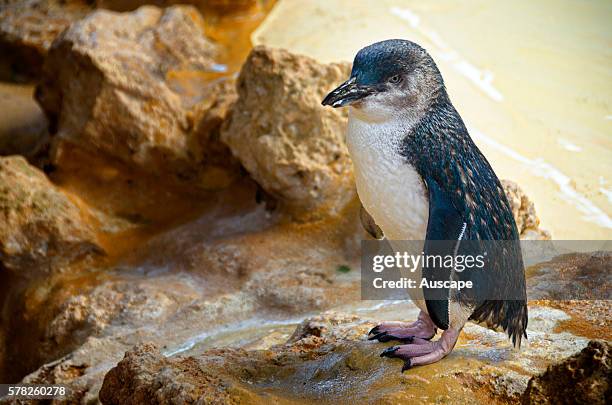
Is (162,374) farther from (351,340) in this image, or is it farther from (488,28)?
(488,28)

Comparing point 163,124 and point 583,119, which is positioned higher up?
point 583,119

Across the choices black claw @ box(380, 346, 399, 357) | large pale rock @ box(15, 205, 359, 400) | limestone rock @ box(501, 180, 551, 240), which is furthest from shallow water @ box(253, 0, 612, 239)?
black claw @ box(380, 346, 399, 357)

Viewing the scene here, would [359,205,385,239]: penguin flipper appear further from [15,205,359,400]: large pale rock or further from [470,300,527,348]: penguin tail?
[15,205,359,400]: large pale rock

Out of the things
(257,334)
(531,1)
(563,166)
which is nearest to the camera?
(257,334)

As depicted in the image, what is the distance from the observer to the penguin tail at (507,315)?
8.51ft

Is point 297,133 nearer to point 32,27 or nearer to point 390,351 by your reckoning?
point 390,351

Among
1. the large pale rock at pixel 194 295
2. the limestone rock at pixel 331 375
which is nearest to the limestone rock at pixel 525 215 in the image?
the large pale rock at pixel 194 295

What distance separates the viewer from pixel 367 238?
454cm

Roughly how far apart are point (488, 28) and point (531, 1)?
394 millimetres

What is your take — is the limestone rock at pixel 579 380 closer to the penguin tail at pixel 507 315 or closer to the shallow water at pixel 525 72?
the penguin tail at pixel 507 315

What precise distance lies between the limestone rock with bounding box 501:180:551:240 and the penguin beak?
1.75 meters

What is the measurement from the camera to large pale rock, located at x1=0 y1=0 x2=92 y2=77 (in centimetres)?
762

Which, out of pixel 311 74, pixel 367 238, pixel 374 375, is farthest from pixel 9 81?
pixel 374 375

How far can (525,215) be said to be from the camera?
158 inches
